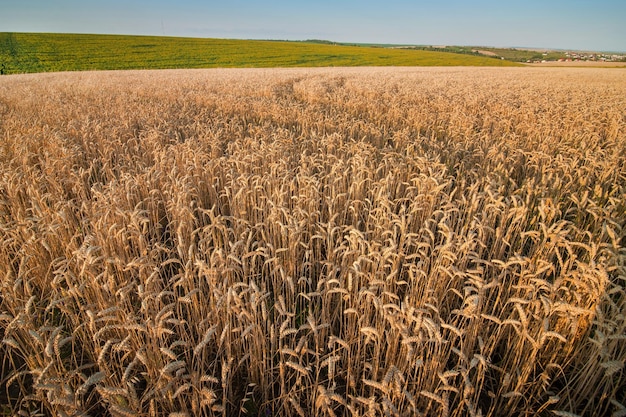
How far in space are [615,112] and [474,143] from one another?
19.9 feet

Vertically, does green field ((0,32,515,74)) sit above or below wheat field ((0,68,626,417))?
above

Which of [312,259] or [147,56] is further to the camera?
[147,56]

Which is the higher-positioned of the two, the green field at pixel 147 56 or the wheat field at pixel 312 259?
the green field at pixel 147 56

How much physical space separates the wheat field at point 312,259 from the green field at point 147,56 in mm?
31885

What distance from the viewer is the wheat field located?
2016mm

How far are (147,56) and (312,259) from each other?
51.6 metres

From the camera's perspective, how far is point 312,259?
332cm

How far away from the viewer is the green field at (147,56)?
125 ft

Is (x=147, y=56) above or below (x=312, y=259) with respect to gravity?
above

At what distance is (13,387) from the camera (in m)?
Result: 2.54

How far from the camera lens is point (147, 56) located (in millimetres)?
44656

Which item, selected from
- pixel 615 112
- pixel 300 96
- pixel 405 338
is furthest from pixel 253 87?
pixel 405 338

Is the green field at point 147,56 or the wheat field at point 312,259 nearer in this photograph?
the wheat field at point 312,259

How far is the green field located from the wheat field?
105 ft
